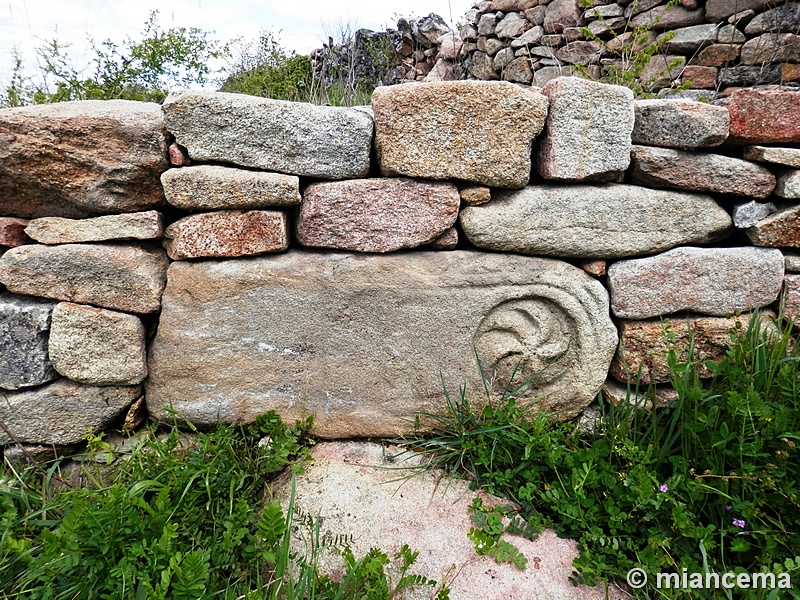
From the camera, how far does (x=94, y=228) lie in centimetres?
183

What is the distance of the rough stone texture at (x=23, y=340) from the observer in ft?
5.98

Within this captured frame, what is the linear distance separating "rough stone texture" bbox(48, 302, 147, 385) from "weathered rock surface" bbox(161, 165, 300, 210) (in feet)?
1.77

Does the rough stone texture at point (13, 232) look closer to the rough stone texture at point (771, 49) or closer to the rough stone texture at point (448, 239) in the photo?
the rough stone texture at point (448, 239)

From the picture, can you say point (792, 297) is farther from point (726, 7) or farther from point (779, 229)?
point (726, 7)

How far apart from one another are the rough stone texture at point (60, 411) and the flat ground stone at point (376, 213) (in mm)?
1051

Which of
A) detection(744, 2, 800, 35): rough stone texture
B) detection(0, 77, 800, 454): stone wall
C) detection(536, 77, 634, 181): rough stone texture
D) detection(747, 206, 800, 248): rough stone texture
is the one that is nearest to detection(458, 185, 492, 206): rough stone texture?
detection(0, 77, 800, 454): stone wall

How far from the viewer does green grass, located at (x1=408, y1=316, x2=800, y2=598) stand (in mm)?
1591

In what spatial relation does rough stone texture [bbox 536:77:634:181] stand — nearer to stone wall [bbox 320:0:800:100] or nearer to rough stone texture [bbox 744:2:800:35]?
stone wall [bbox 320:0:800:100]

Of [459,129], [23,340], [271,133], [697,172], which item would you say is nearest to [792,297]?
[697,172]

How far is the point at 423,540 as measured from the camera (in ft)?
5.52

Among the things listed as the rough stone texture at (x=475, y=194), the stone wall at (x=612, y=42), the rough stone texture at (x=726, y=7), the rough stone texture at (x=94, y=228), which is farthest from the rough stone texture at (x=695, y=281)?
the rough stone texture at (x=726, y=7)

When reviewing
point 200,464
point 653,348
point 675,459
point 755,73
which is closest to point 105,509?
point 200,464

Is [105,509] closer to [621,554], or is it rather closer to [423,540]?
[423,540]

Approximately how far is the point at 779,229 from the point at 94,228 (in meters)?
2.72
